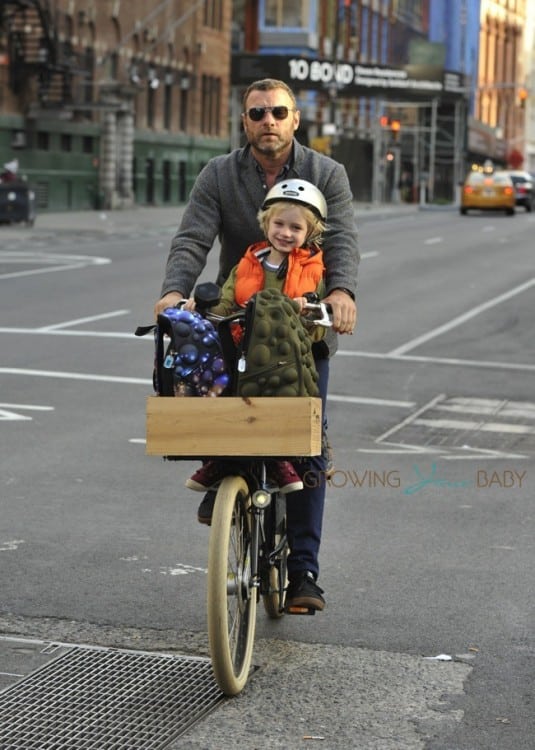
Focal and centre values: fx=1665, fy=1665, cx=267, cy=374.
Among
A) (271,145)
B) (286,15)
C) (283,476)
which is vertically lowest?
(283,476)

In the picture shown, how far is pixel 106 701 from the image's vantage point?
5332mm

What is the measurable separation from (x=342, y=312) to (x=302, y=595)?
1092mm

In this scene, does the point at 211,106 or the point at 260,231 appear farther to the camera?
the point at 211,106

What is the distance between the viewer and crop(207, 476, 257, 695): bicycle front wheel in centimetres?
518

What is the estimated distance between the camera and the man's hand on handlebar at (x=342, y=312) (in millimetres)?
5793

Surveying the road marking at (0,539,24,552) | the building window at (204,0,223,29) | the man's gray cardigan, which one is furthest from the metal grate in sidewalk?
the building window at (204,0,223,29)

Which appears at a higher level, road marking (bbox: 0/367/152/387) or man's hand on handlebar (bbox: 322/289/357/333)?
man's hand on handlebar (bbox: 322/289/357/333)

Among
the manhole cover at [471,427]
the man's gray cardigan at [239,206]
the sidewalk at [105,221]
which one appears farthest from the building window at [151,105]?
the man's gray cardigan at [239,206]

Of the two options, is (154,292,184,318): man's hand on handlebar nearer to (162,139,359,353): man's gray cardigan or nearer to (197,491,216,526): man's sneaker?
(162,139,359,353): man's gray cardigan

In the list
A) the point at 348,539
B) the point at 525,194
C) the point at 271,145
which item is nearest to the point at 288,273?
the point at 271,145

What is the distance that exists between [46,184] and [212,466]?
156ft

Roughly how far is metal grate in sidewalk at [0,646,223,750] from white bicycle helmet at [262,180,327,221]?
1.62 m

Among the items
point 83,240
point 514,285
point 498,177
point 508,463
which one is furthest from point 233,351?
point 498,177

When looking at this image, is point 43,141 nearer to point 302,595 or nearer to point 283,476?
point 302,595
